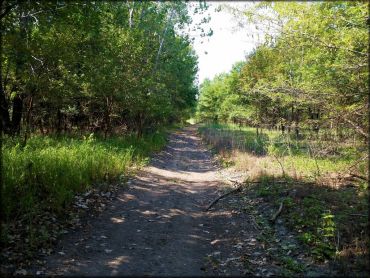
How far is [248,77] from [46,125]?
478 inches

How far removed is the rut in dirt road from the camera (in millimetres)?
5133

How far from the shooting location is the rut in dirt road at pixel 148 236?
5133 millimetres

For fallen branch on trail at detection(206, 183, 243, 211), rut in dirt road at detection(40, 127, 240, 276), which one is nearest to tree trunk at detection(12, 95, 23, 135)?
rut in dirt road at detection(40, 127, 240, 276)

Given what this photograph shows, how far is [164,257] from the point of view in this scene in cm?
557

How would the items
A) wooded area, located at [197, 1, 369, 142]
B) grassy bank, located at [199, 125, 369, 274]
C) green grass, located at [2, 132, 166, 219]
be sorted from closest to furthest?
grassy bank, located at [199, 125, 369, 274] < wooded area, located at [197, 1, 369, 142] < green grass, located at [2, 132, 166, 219]

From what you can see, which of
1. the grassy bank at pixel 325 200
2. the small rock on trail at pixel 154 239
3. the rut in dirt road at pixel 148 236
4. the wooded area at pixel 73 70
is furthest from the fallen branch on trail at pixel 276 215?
the wooded area at pixel 73 70

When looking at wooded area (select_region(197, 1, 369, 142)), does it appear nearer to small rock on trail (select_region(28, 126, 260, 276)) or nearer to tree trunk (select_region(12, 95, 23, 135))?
small rock on trail (select_region(28, 126, 260, 276))

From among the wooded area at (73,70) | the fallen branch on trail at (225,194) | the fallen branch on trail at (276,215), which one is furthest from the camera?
the fallen branch on trail at (225,194)

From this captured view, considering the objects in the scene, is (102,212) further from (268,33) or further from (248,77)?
(248,77)

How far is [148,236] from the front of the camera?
651cm

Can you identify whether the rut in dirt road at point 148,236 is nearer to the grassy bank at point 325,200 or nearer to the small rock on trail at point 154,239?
the small rock on trail at point 154,239

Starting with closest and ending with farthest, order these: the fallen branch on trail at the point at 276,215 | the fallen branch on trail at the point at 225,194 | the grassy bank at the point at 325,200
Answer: the grassy bank at the point at 325,200 < the fallen branch on trail at the point at 276,215 < the fallen branch on trail at the point at 225,194

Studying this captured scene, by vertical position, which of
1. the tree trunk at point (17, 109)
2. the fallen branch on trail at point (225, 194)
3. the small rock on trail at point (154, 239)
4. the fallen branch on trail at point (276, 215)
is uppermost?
the tree trunk at point (17, 109)

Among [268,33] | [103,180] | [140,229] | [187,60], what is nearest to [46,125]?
[103,180]
